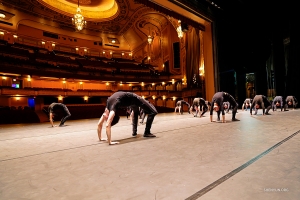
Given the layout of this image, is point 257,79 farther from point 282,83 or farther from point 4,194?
point 4,194

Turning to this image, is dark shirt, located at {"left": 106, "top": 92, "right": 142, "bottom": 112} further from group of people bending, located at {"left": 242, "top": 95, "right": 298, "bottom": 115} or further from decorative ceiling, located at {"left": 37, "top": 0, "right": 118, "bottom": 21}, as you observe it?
decorative ceiling, located at {"left": 37, "top": 0, "right": 118, "bottom": 21}

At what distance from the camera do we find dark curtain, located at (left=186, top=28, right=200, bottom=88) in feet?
57.4

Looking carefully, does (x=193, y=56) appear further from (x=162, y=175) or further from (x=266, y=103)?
(x=162, y=175)

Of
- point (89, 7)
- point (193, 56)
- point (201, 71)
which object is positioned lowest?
point (201, 71)

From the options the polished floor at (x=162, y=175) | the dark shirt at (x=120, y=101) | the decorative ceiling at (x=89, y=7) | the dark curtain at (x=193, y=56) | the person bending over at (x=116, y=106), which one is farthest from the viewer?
the decorative ceiling at (x=89, y=7)

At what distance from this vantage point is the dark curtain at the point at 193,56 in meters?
17.5

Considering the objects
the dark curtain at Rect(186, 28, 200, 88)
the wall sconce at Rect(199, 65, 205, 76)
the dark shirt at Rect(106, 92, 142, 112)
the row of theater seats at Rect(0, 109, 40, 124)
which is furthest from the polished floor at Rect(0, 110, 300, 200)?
the dark curtain at Rect(186, 28, 200, 88)

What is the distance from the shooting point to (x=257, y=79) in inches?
584

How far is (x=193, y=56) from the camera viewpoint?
725 inches

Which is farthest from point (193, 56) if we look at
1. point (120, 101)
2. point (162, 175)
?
point (162, 175)

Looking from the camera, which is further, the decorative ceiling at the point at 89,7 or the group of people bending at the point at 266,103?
the decorative ceiling at the point at 89,7

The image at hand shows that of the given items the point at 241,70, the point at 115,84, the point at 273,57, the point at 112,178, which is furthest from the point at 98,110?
the point at 112,178

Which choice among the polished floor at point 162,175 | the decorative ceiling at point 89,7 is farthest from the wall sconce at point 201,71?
the polished floor at point 162,175

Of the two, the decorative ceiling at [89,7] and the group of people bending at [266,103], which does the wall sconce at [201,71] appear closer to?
the group of people bending at [266,103]
